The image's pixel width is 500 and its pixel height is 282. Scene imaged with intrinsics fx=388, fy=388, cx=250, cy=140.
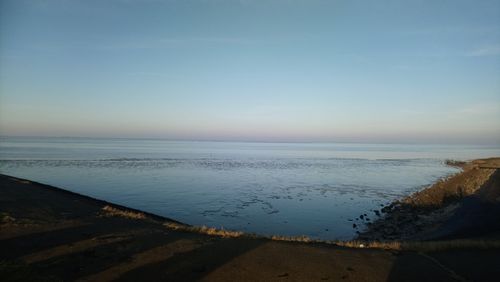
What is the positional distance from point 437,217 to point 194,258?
18.4 meters

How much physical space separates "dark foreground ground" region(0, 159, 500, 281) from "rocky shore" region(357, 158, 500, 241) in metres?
5.43

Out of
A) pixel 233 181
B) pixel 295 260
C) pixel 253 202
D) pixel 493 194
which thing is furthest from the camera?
pixel 233 181

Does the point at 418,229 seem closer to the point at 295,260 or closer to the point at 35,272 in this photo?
the point at 295,260

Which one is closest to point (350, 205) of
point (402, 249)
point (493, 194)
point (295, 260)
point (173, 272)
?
point (493, 194)

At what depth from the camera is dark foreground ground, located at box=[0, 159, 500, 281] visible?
821 cm

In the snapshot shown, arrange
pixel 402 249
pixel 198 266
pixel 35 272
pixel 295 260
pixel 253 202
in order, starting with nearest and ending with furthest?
pixel 35 272, pixel 198 266, pixel 295 260, pixel 402 249, pixel 253 202

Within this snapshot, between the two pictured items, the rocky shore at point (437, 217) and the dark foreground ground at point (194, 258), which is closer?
the dark foreground ground at point (194, 258)

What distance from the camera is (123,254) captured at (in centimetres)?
954

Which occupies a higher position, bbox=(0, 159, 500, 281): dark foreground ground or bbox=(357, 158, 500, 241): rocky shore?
bbox=(0, 159, 500, 281): dark foreground ground

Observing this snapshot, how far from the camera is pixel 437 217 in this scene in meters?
22.8

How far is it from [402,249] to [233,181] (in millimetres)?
31011

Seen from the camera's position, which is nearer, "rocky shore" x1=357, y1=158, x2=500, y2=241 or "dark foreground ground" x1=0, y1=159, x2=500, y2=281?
"dark foreground ground" x1=0, y1=159, x2=500, y2=281

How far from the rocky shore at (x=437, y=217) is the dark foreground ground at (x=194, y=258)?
5.43 metres

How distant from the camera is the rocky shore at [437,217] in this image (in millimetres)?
15805
